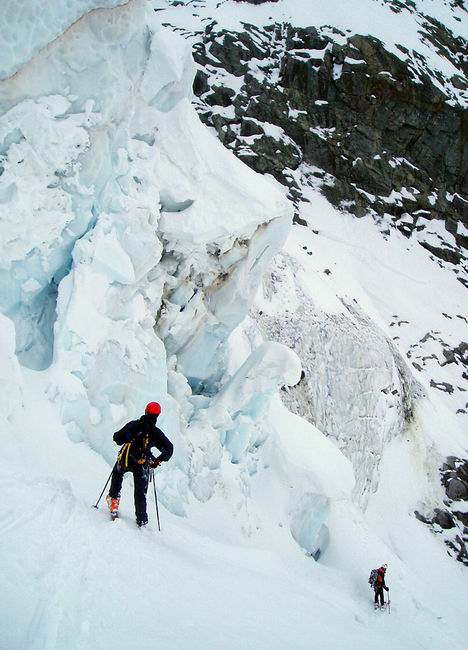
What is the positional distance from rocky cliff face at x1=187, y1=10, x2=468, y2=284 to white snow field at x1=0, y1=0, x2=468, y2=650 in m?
26.4

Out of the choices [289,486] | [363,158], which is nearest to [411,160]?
[363,158]

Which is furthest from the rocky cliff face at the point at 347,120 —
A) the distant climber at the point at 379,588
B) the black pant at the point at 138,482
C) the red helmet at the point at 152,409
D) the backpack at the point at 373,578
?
the black pant at the point at 138,482

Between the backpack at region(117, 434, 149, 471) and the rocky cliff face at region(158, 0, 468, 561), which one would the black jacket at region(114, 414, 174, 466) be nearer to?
the backpack at region(117, 434, 149, 471)

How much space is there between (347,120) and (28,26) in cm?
4101

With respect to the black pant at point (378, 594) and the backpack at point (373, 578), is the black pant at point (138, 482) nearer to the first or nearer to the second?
the black pant at point (378, 594)

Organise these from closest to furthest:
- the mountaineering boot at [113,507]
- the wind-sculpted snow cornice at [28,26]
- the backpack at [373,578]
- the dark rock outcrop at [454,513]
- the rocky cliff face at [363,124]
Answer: the mountaineering boot at [113,507]
the wind-sculpted snow cornice at [28,26]
the backpack at [373,578]
the dark rock outcrop at [454,513]
the rocky cliff face at [363,124]

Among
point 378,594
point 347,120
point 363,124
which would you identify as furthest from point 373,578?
point 363,124

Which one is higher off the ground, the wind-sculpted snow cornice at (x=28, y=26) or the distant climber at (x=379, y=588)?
the wind-sculpted snow cornice at (x=28, y=26)

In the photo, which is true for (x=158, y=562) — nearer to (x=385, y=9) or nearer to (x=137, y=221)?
(x=137, y=221)

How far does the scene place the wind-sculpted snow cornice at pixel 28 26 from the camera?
681cm

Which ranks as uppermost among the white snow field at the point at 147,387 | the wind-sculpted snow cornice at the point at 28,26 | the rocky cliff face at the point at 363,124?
the wind-sculpted snow cornice at the point at 28,26

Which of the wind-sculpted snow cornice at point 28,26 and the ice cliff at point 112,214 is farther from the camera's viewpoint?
the ice cliff at point 112,214

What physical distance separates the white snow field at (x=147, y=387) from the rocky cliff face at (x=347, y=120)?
86.7ft

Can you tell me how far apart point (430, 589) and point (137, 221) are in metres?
15.5
